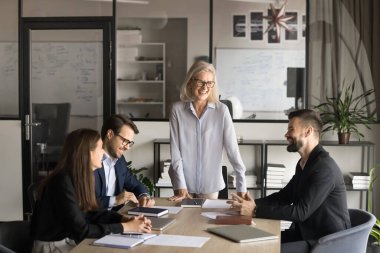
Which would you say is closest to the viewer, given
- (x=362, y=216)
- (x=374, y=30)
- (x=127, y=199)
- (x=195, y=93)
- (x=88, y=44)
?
(x=362, y=216)

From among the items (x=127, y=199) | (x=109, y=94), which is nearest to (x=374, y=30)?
(x=109, y=94)

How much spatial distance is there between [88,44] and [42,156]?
1316 mm

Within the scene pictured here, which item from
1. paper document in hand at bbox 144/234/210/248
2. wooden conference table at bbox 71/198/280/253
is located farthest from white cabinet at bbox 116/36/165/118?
paper document in hand at bbox 144/234/210/248

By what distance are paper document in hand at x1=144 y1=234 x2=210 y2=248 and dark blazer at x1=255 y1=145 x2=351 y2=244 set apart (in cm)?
58

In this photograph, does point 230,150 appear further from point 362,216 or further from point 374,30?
point 374,30

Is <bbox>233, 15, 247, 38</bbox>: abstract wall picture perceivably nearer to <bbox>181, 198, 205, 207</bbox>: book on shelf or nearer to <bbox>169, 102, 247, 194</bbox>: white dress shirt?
<bbox>169, 102, 247, 194</bbox>: white dress shirt

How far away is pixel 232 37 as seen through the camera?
627 centimetres

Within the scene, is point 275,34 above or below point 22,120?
above

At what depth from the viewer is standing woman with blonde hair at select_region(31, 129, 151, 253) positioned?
2.78 meters

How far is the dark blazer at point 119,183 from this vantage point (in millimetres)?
3562

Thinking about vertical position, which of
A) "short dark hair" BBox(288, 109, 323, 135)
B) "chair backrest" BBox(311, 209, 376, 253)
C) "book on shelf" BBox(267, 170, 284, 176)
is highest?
"short dark hair" BBox(288, 109, 323, 135)

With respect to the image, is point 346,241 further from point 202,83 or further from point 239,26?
point 239,26

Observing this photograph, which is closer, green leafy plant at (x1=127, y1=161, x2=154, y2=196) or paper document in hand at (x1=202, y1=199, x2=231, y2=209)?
paper document in hand at (x1=202, y1=199, x2=231, y2=209)

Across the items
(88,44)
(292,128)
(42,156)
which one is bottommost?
(42,156)
